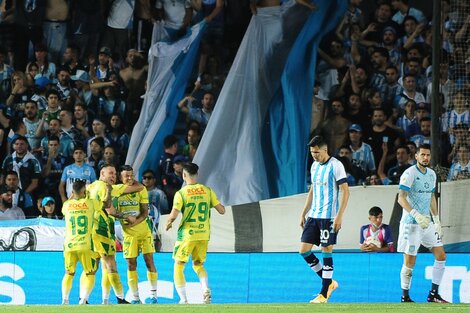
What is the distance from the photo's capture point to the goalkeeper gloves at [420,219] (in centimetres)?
1317

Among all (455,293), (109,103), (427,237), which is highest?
(109,103)

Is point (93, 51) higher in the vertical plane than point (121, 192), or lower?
higher

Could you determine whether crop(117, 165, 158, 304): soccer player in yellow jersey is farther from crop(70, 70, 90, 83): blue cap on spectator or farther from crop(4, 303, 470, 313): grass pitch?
crop(70, 70, 90, 83): blue cap on spectator

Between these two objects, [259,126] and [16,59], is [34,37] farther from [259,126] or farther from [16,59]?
[259,126]

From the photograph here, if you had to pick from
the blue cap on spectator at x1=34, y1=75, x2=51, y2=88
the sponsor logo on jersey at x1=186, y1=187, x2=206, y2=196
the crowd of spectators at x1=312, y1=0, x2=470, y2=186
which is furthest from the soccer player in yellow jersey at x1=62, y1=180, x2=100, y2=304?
the blue cap on spectator at x1=34, y1=75, x2=51, y2=88

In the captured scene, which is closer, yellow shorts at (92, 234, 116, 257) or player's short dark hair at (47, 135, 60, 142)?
yellow shorts at (92, 234, 116, 257)

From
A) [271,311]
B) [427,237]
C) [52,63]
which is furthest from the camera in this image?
[52,63]

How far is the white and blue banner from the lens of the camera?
1498cm

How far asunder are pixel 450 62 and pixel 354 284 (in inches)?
216

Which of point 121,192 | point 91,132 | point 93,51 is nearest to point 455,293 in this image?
point 121,192

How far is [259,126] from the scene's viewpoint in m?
19.2

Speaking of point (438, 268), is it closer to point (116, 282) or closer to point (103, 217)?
point (116, 282)

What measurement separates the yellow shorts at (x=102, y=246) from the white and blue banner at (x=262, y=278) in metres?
1.81

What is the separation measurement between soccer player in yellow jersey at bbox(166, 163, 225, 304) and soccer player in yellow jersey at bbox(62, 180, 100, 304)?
41.2 inches
